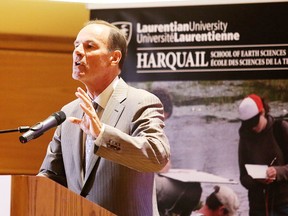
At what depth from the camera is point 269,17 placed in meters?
4.37

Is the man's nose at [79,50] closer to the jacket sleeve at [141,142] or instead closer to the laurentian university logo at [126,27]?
the jacket sleeve at [141,142]

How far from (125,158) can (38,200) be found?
1.41ft

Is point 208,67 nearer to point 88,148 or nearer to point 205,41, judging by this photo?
point 205,41

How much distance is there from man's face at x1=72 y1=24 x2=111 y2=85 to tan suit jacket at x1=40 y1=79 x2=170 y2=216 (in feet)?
0.37

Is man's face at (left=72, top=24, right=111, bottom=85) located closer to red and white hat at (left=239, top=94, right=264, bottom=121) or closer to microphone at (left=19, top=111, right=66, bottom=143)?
microphone at (left=19, top=111, right=66, bottom=143)

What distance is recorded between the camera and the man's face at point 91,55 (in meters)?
2.78

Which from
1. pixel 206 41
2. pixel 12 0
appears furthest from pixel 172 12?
pixel 12 0

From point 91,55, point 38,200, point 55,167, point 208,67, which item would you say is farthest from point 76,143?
point 208,67

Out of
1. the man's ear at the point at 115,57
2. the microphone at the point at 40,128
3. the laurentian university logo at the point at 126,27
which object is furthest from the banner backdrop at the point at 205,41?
the microphone at the point at 40,128

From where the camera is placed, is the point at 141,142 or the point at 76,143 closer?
the point at 141,142

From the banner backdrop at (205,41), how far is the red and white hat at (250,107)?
5.8 inches

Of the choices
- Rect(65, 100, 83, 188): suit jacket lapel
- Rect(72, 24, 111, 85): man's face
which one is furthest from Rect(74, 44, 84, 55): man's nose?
Rect(65, 100, 83, 188): suit jacket lapel

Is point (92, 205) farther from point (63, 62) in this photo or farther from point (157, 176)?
point (63, 62)

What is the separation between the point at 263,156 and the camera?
4.30m
